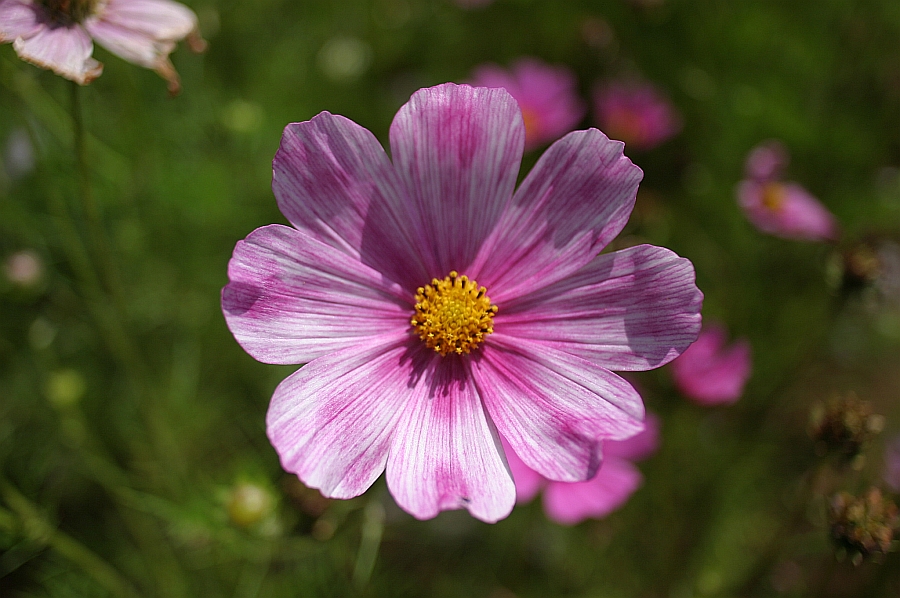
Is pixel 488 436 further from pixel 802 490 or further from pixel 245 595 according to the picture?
pixel 245 595

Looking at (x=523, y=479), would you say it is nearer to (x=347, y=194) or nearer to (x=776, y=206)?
(x=347, y=194)

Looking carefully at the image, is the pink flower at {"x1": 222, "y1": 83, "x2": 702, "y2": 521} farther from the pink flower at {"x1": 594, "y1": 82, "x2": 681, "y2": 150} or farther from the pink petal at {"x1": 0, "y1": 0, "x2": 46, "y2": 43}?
the pink flower at {"x1": 594, "y1": 82, "x2": 681, "y2": 150}

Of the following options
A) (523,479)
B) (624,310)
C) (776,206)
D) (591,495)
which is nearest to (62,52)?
(624,310)

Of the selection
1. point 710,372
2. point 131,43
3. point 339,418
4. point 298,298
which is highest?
point 131,43

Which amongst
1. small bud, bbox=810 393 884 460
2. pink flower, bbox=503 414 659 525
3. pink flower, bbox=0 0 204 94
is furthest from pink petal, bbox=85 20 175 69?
small bud, bbox=810 393 884 460

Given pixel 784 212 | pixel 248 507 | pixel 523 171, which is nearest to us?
pixel 248 507

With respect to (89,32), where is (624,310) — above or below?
below

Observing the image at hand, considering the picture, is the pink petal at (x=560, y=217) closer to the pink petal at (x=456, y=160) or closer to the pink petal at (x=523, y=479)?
the pink petal at (x=456, y=160)

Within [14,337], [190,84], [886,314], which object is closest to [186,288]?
[14,337]
